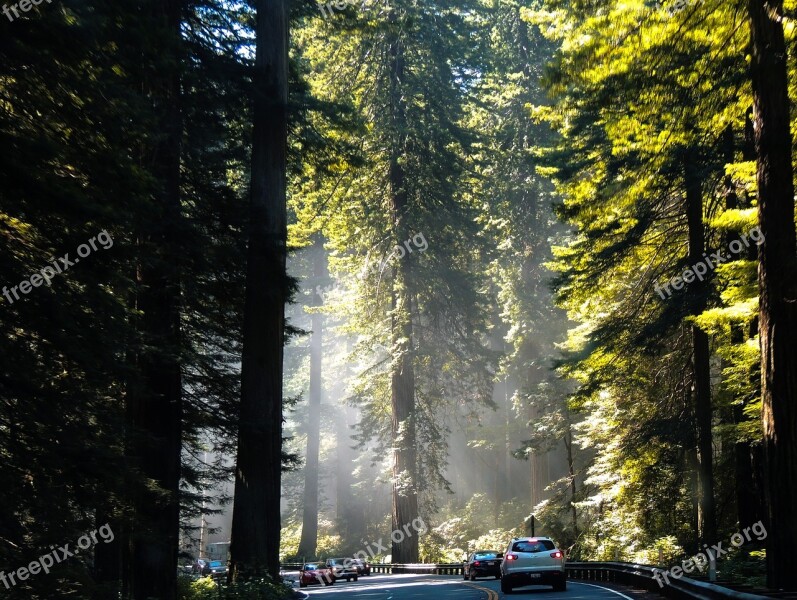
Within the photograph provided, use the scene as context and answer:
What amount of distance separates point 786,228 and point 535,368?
3815cm

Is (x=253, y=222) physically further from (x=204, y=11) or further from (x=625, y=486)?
(x=625, y=486)

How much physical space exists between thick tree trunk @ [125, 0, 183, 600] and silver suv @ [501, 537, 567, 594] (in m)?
8.55

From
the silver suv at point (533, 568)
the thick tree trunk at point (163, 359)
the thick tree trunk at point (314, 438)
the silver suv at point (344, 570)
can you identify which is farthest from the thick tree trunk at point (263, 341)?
the thick tree trunk at point (314, 438)

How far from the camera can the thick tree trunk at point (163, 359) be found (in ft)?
56.0

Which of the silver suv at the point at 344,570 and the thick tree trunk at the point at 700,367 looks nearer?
the thick tree trunk at the point at 700,367

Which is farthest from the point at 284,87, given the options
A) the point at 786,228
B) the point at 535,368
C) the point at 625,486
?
the point at 535,368

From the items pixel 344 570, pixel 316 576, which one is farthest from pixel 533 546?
pixel 316 576

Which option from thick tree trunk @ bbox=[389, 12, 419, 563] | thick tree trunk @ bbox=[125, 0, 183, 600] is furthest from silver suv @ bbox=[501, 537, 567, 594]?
thick tree trunk @ bbox=[389, 12, 419, 563]

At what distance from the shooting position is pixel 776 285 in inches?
522

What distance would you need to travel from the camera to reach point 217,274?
19062 millimetres

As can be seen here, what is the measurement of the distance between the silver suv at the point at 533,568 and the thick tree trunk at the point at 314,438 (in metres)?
40.8

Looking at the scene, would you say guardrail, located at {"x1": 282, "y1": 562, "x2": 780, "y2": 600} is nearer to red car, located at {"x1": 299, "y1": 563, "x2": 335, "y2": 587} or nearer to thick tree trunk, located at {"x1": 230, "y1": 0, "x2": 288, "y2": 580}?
red car, located at {"x1": 299, "y1": 563, "x2": 335, "y2": 587}

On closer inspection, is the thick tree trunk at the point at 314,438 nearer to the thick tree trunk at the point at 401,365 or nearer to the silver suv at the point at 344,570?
the silver suv at the point at 344,570

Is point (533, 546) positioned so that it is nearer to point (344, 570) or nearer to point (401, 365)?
point (401, 365)
